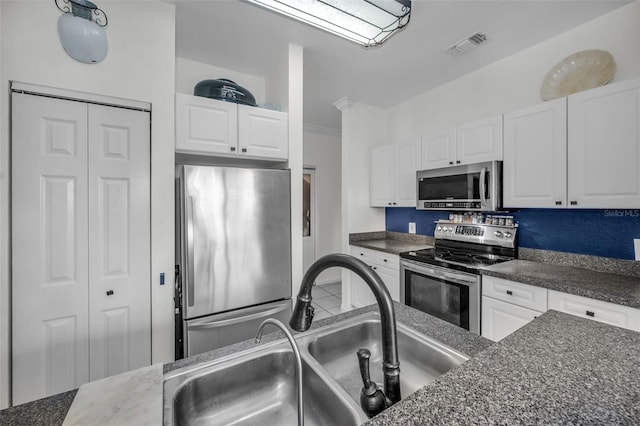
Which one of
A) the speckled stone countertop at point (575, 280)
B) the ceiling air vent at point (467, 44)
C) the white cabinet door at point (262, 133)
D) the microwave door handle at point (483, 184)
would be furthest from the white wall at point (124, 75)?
the microwave door handle at point (483, 184)

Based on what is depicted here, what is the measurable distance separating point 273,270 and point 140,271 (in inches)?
→ 35.5

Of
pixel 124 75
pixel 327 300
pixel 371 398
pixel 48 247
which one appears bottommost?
pixel 327 300

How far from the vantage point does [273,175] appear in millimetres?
2092

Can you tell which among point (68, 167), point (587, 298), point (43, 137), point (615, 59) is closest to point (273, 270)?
point (68, 167)

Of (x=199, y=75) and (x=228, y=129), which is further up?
(x=199, y=75)

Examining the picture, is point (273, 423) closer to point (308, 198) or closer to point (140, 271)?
point (140, 271)

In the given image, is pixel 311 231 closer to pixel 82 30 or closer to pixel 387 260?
pixel 387 260

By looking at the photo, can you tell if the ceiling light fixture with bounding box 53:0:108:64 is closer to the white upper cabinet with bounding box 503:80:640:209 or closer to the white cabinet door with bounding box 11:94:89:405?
the white cabinet door with bounding box 11:94:89:405

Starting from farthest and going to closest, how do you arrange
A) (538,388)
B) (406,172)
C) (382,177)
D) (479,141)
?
(382,177), (406,172), (479,141), (538,388)

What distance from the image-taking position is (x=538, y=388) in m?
0.47

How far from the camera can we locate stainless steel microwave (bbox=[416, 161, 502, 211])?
228 cm

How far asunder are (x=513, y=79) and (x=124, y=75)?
3.21 m

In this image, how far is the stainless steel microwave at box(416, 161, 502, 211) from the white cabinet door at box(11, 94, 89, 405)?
289 cm

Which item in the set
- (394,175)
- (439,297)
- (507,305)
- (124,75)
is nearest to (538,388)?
(507,305)
